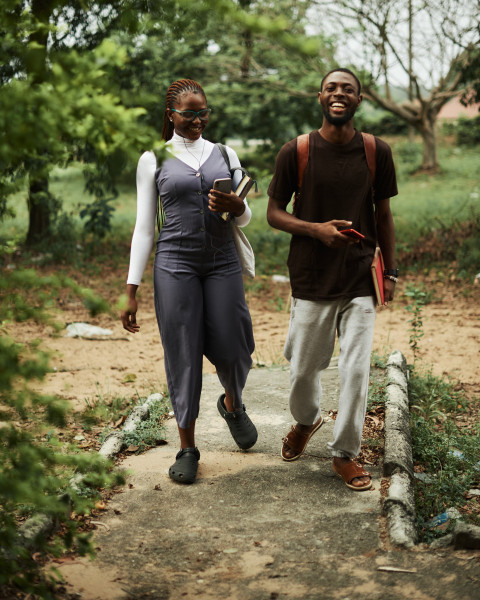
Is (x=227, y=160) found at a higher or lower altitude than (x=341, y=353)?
higher

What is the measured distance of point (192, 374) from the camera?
4.24 meters

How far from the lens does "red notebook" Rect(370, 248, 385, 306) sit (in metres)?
3.99

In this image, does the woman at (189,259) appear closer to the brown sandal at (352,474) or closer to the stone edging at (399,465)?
the brown sandal at (352,474)

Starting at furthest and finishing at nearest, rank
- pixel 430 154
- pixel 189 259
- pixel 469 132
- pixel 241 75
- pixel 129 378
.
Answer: pixel 469 132 → pixel 430 154 → pixel 241 75 → pixel 129 378 → pixel 189 259

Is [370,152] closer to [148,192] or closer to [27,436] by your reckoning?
[148,192]

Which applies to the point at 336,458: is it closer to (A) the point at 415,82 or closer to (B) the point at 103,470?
(B) the point at 103,470

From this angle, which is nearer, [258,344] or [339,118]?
[339,118]

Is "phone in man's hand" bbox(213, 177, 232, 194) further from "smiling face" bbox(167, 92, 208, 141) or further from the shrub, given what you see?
the shrub

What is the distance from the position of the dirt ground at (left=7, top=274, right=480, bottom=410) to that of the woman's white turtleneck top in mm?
2221

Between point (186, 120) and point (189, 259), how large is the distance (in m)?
0.77

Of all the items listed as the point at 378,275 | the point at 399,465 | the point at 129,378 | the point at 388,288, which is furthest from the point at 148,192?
the point at 129,378

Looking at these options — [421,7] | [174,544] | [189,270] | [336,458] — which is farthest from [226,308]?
[421,7]

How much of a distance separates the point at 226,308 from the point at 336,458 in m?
1.04

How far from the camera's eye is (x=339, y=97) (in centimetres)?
394
